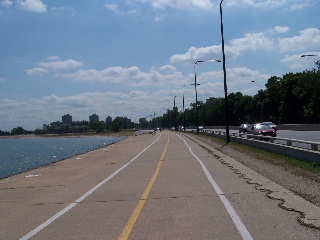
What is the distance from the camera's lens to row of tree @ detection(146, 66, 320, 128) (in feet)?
321

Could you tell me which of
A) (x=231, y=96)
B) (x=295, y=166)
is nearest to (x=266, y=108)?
(x=231, y=96)

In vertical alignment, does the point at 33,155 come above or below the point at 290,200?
below

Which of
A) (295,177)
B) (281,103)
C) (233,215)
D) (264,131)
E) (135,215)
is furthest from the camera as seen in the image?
(281,103)

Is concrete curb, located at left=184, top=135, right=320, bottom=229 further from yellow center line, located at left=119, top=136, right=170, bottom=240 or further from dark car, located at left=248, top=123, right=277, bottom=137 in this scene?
dark car, located at left=248, top=123, right=277, bottom=137

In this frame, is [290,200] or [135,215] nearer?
[135,215]

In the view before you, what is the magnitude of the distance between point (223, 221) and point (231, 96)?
6799 inches

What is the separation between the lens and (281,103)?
384 feet

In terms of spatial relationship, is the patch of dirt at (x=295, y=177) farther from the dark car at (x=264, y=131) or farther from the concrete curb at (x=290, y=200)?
the dark car at (x=264, y=131)

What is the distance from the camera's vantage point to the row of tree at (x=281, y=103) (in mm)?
97812

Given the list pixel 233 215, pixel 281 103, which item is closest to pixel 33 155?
pixel 233 215

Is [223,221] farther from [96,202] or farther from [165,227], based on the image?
[96,202]

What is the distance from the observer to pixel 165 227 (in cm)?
826

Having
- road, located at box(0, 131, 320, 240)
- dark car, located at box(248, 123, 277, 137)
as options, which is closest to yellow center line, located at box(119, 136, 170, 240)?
road, located at box(0, 131, 320, 240)

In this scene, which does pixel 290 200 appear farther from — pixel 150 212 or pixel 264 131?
pixel 264 131
